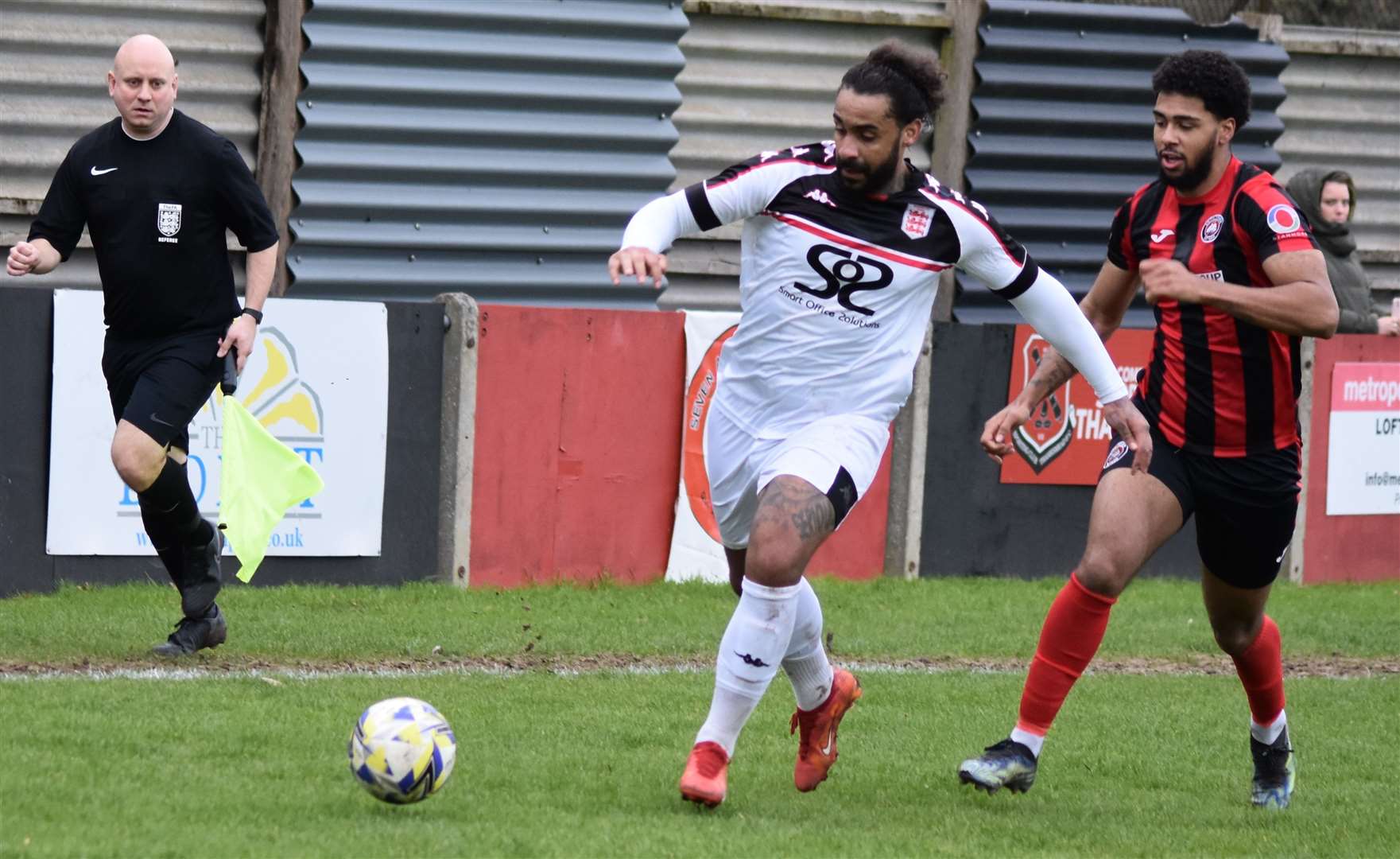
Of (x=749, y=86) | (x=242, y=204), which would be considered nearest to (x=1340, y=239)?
(x=749, y=86)

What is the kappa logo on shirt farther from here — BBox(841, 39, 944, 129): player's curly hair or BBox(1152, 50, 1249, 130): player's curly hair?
BBox(1152, 50, 1249, 130): player's curly hair

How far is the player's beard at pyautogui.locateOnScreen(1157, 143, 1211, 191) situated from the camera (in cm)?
631

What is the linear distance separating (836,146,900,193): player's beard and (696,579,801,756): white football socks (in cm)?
122

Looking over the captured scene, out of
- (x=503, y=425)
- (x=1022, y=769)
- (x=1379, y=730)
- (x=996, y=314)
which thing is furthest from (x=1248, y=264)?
(x=996, y=314)

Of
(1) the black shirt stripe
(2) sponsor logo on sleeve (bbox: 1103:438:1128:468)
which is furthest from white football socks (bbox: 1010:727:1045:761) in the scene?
(1) the black shirt stripe

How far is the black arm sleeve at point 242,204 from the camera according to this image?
7719 millimetres

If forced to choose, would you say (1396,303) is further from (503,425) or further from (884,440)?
(884,440)

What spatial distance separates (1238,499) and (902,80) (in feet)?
5.83

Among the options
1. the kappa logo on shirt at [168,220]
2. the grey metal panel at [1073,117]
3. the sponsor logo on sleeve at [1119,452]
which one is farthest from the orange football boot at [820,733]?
the grey metal panel at [1073,117]

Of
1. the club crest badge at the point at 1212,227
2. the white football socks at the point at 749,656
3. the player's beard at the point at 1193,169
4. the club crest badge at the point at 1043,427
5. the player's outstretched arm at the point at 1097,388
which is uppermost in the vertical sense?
the player's beard at the point at 1193,169

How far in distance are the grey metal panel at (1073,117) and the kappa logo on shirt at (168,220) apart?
7.41 meters

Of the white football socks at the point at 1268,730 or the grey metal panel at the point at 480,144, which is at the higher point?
the grey metal panel at the point at 480,144

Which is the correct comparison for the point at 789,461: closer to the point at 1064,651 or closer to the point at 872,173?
the point at 872,173

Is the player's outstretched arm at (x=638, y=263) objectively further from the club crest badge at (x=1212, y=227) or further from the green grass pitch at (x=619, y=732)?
the club crest badge at (x=1212, y=227)
